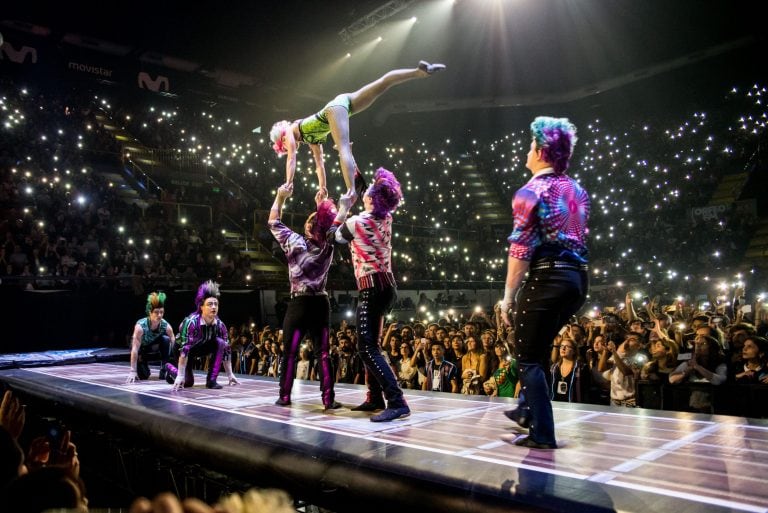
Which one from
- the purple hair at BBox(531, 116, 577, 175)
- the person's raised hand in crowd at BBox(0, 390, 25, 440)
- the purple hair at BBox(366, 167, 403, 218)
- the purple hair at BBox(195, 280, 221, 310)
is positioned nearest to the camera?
the person's raised hand in crowd at BBox(0, 390, 25, 440)

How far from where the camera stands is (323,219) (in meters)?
4.57

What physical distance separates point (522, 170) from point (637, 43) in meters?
6.78

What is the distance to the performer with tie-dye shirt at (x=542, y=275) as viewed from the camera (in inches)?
109

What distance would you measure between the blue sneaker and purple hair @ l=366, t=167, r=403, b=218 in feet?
4.35

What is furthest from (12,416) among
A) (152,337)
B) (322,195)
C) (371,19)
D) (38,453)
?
(371,19)

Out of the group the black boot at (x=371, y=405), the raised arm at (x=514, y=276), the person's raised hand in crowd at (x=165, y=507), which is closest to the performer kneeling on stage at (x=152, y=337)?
the black boot at (x=371, y=405)

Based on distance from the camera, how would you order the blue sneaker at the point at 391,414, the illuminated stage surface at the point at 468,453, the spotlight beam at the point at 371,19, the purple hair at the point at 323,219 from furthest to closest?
1. the spotlight beam at the point at 371,19
2. the purple hair at the point at 323,219
3. the blue sneaker at the point at 391,414
4. the illuminated stage surface at the point at 468,453

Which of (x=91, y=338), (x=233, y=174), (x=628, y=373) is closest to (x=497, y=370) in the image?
(x=628, y=373)

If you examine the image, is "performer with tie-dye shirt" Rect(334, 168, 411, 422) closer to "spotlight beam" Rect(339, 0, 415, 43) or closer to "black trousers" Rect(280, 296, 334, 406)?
"black trousers" Rect(280, 296, 334, 406)

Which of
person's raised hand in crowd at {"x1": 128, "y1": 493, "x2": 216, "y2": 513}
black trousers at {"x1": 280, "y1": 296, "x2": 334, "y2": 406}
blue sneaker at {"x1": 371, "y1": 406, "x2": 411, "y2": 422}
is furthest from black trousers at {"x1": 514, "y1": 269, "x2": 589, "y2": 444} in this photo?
person's raised hand in crowd at {"x1": 128, "y1": 493, "x2": 216, "y2": 513}

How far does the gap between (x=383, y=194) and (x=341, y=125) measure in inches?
32.7

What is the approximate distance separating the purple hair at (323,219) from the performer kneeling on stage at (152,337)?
3.10 m

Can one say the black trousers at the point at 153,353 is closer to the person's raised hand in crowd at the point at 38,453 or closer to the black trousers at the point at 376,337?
the black trousers at the point at 376,337

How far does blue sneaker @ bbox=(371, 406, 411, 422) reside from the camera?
11.7 feet
